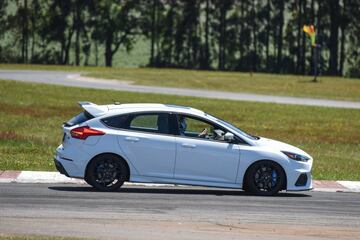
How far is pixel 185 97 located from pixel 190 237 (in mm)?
36777

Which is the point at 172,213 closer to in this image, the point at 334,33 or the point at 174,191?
the point at 174,191

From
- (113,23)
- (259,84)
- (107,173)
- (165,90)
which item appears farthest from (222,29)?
(107,173)

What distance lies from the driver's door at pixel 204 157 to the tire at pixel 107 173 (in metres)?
0.95

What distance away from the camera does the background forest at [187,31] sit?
96312 millimetres

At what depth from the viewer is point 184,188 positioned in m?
17.5

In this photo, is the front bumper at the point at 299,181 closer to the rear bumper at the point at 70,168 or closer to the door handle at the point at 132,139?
the door handle at the point at 132,139

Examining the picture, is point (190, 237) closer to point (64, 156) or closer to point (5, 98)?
point (64, 156)

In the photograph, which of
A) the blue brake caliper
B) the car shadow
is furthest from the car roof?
the blue brake caliper

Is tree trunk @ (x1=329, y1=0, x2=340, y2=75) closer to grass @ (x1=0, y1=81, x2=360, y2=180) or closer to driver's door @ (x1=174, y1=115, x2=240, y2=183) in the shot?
grass @ (x1=0, y1=81, x2=360, y2=180)

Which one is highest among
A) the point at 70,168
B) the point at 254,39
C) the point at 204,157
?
the point at 254,39

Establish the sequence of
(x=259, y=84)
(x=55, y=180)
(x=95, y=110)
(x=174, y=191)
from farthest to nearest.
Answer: (x=259, y=84) → (x=55, y=180) → (x=174, y=191) → (x=95, y=110)

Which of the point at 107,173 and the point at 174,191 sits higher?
the point at 107,173

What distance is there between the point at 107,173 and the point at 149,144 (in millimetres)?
858

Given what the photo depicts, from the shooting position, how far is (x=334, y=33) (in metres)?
98.2
